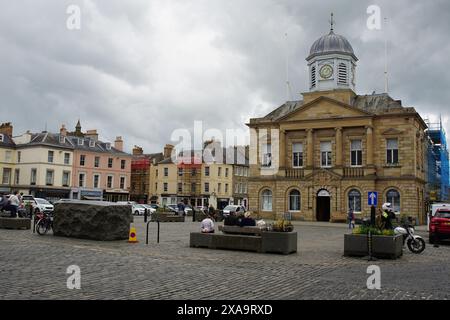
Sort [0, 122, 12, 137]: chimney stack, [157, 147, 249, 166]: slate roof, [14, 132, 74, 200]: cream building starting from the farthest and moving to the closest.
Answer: [157, 147, 249, 166]: slate roof
[0, 122, 12, 137]: chimney stack
[14, 132, 74, 200]: cream building

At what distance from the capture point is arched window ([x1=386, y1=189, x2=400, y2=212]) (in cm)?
4440

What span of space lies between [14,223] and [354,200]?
32.3 meters

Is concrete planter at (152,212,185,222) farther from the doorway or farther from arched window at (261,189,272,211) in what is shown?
the doorway

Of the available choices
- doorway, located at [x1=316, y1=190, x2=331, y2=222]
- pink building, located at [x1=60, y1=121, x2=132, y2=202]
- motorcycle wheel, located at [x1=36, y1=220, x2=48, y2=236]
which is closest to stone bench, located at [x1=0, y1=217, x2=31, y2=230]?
motorcycle wheel, located at [x1=36, y1=220, x2=48, y2=236]

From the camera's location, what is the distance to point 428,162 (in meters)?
56.1

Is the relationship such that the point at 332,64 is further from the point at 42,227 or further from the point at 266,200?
the point at 42,227

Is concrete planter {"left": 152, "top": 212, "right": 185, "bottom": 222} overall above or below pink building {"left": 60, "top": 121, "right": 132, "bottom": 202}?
below

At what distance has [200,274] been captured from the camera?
10906 millimetres

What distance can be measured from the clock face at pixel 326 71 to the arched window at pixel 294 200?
517 inches

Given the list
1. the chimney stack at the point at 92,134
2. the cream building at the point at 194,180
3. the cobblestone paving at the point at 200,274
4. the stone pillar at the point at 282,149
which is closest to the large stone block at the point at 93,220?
the cobblestone paving at the point at 200,274

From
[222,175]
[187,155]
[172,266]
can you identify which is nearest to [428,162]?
[222,175]

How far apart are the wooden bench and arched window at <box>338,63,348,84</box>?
37.3 metres
